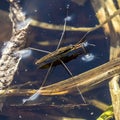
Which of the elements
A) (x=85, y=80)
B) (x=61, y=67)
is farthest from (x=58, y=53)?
(x=85, y=80)

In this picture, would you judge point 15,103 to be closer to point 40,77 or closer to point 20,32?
point 40,77

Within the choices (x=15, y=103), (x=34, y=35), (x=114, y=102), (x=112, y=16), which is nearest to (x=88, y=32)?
(x=112, y=16)

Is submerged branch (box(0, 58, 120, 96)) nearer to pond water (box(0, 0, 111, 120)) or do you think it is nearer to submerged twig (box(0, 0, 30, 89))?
pond water (box(0, 0, 111, 120))

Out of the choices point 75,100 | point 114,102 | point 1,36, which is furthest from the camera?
point 1,36

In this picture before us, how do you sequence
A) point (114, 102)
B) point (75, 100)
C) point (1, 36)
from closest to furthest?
point (114, 102) < point (75, 100) < point (1, 36)

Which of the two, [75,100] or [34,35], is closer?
[75,100]

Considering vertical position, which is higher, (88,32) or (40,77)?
(88,32)

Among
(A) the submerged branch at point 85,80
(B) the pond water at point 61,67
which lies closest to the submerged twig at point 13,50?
(B) the pond water at point 61,67
